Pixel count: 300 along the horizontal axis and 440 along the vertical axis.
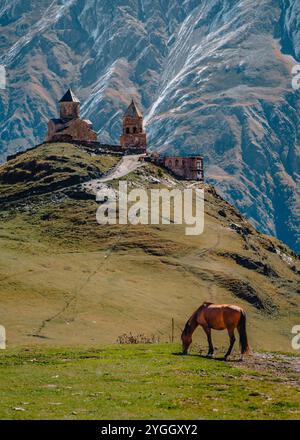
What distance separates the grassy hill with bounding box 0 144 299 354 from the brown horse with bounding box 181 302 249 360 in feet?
141

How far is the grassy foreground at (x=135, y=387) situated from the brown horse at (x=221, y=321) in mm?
1624

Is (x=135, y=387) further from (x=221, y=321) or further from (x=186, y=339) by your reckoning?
(x=186, y=339)

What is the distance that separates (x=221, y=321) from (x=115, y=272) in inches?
3861

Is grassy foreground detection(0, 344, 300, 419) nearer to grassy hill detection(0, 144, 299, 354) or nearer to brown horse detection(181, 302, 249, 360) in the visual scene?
brown horse detection(181, 302, 249, 360)

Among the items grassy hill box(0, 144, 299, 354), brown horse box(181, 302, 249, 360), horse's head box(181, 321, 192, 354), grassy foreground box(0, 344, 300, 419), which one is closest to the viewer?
grassy foreground box(0, 344, 300, 419)

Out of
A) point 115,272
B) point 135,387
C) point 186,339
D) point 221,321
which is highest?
point 115,272

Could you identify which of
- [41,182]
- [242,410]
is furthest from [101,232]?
[242,410]

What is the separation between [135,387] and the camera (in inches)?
1628

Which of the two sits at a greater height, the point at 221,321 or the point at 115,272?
the point at 115,272

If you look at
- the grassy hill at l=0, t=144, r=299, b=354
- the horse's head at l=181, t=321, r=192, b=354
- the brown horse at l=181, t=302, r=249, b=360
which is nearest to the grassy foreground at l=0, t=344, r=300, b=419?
the horse's head at l=181, t=321, r=192, b=354

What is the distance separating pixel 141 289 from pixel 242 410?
10755 centimetres

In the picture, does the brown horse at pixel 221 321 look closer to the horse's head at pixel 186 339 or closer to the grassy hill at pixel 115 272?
the horse's head at pixel 186 339

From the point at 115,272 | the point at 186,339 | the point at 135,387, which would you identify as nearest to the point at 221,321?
the point at 186,339

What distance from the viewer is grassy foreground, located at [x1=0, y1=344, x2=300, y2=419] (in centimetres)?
3625
